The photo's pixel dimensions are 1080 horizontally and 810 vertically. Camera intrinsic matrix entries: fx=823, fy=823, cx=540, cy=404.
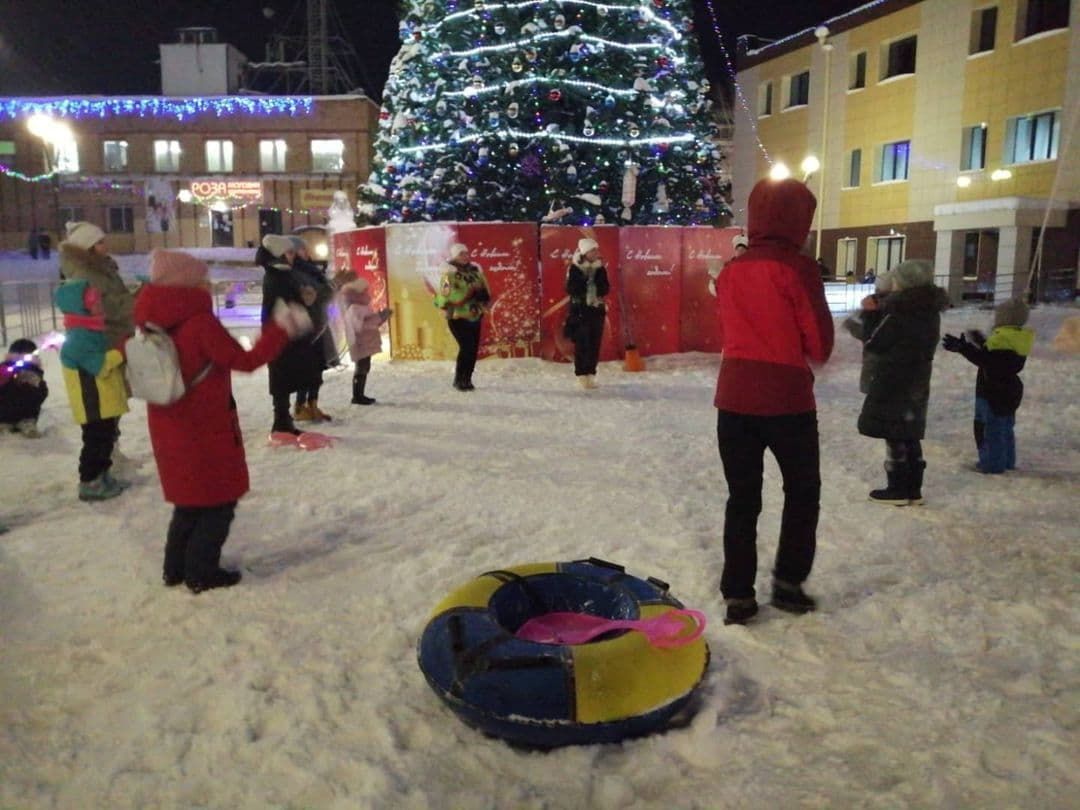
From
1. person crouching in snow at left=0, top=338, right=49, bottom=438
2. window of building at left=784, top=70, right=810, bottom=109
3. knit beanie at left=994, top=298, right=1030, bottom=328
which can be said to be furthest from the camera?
window of building at left=784, top=70, right=810, bottom=109

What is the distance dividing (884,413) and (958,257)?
2229 centimetres

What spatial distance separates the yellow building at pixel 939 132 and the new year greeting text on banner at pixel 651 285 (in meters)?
6.83

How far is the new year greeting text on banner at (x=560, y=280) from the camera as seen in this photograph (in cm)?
1241

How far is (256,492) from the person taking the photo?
6180mm

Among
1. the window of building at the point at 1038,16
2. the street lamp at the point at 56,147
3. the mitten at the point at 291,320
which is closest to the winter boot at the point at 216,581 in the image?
the mitten at the point at 291,320

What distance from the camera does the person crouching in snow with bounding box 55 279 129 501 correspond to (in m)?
5.68

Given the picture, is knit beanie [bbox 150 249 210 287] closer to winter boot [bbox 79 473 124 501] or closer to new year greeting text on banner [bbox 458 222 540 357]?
winter boot [bbox 79 473 124 501]

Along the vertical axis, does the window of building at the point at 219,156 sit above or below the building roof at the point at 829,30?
below

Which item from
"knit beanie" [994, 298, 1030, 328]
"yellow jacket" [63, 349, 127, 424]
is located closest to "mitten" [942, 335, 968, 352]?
"knit beanie" [994, 298, 1030, 328]

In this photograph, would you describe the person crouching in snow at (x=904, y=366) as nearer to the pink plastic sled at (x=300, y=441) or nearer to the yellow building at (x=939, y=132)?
the pink plastic sled at (x=300, y=441)

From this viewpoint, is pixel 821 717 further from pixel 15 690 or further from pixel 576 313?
pixel 576 313

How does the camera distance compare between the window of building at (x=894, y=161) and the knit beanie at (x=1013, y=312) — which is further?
the window of building at (x=894, y=161)

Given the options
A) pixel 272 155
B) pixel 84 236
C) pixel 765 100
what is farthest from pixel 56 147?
pixel 84 236

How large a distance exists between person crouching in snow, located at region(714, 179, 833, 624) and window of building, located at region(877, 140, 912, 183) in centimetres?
2823
